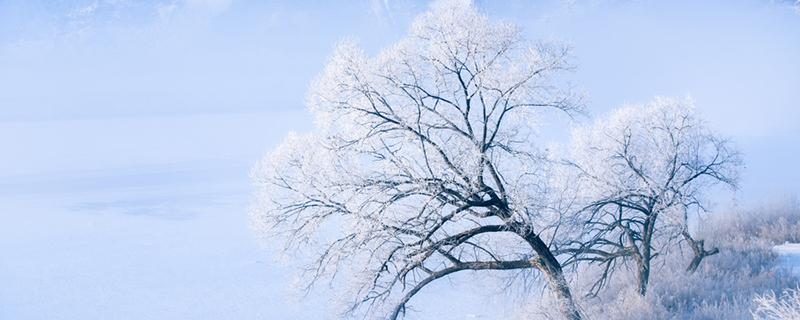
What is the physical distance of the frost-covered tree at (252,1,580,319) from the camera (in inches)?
422

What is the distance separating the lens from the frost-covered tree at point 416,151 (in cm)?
1073

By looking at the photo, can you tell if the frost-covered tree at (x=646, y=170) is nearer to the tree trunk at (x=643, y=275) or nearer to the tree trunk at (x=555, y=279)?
the tree trunk at (x=643, y=275)

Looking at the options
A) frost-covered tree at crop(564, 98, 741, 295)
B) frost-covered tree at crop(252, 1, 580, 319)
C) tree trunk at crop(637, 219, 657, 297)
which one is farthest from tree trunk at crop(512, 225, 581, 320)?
tree trunk at crop(637, 219, 657, 297)

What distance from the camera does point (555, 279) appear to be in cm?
1135

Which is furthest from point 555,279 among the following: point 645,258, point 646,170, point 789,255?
point 789,255

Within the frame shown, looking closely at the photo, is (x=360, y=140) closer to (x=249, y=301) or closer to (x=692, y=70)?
(x=249, y=301)

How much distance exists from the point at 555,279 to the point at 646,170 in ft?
10.1

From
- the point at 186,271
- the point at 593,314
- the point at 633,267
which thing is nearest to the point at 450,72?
the point at 593,314

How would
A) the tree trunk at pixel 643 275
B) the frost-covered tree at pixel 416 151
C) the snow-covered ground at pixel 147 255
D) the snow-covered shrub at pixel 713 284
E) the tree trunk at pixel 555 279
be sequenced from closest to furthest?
the frost-covered tree at pixel 416 151, the tree trunk at pixel 555 279, the snow-covered shrub at pixel 713 284, the tree trunk at pixel 643 275, the snow-covered ground at pixel 147 255

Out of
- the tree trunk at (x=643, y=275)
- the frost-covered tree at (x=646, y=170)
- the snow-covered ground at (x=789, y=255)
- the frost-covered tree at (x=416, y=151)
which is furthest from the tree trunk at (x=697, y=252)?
the frost-covered tree at (x=416, y=151)

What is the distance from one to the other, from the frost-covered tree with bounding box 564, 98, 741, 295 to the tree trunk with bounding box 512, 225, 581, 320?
121 centimetres

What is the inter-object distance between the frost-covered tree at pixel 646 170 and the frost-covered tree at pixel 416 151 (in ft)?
7.16

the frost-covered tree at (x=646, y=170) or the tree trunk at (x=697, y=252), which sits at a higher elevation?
the frost-covered tree at (x=646, y=170)

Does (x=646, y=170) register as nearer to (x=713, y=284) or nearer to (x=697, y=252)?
(x=697, y=252)
